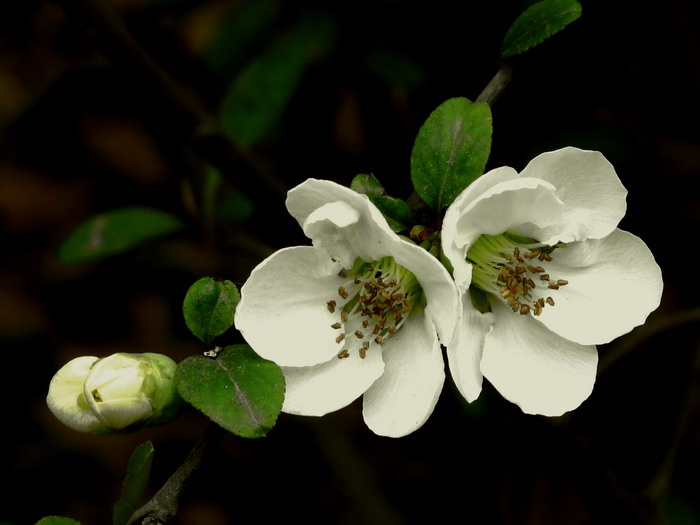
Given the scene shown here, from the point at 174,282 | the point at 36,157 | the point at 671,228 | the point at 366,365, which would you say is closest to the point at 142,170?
the point at 36,157

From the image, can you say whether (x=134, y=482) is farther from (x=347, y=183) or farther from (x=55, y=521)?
(x=347, y=183)

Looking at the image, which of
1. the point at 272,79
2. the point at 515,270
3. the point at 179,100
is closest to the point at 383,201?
the point at 515,270

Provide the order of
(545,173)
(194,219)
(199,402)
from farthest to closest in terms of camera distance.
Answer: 1. (194,219)
2. (545,173)
3. (199,402)

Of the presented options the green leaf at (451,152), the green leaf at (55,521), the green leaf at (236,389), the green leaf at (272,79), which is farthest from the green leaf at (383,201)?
the green leaf at (272,79)

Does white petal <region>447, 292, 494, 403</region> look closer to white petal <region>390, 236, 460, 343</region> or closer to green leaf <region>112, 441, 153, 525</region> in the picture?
white petal <region>390, 236, 460, 343</region>

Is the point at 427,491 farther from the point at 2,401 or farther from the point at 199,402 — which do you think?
the point at 199,402

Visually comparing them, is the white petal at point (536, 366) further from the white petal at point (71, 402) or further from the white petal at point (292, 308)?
the white petal at point (71, 402)

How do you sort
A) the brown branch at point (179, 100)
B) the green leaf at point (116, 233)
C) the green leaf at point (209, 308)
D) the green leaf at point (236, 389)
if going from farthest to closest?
1. the green leaf at point (116, 233)
2. the brown branch at point (179, 100)
3. the green leaf at point (209, 308)
4. the green leaf at point (236, 389)
